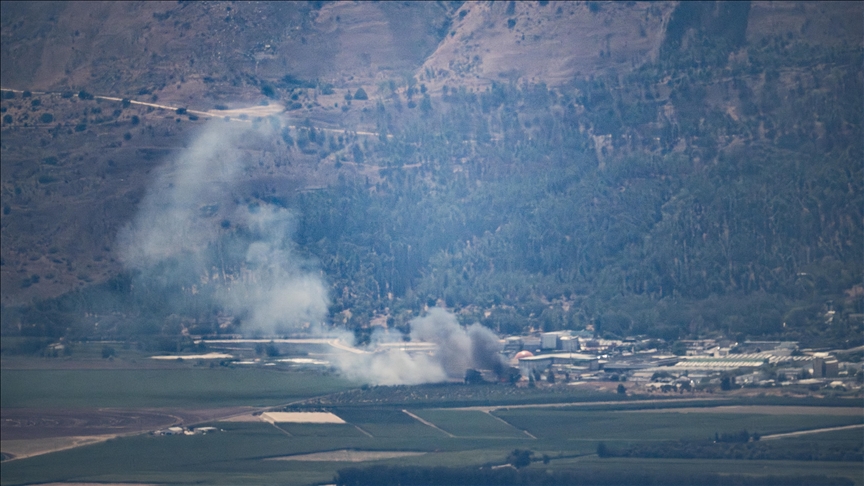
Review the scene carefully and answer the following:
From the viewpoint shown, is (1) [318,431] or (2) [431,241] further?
(2) [431,241]

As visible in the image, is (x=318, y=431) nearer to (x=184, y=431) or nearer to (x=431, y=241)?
(x=184, y=431)

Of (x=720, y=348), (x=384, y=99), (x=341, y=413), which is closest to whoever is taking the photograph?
(x=341, y=413)

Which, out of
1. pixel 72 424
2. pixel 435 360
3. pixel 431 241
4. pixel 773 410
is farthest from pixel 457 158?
pixel 72 424

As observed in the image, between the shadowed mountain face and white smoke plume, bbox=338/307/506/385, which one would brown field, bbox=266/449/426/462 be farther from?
the shadowed mountain face

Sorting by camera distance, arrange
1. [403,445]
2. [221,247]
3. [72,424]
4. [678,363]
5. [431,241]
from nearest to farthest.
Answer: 1. [403,445]
2. [72,424]
3. [678,363]
4. [221,247]
5. [431,241]

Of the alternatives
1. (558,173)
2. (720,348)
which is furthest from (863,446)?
(558,173)

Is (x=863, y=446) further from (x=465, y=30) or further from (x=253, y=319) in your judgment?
(x=465, y=30)
